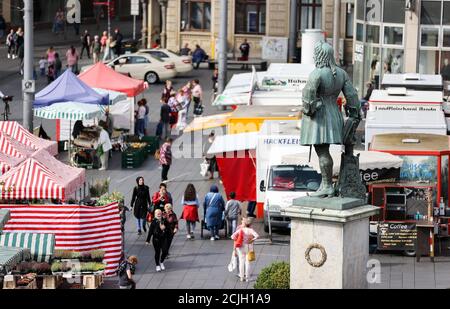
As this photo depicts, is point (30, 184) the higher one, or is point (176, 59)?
point (176, 59)

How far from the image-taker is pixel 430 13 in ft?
166

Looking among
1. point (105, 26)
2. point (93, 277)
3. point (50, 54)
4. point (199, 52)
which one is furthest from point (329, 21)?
point (93, 277)

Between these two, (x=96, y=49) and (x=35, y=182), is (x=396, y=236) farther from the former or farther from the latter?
(x=96, y=49)

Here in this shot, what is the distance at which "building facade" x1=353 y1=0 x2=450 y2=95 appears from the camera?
166 ft

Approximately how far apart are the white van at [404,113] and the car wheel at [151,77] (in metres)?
21.7

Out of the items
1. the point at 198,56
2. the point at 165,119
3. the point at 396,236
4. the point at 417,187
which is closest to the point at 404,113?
the point at 417,187

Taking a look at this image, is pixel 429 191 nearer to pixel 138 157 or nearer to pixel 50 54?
pixel 138 157

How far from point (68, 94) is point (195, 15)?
26.9 metres

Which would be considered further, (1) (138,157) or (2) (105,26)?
(2) (105,26)

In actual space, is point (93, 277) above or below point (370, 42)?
below

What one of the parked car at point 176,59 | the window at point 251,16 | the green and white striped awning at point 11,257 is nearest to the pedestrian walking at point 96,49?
the parked car at point 176,59

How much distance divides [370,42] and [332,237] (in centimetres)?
3249

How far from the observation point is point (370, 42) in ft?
172

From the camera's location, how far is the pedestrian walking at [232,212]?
107 feet
